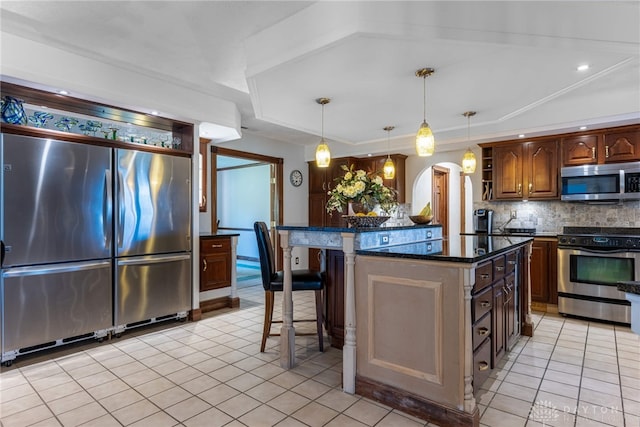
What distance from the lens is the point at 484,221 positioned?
16.7ft

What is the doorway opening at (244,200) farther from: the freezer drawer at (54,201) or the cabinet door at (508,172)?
the cabinet door at (508,172)

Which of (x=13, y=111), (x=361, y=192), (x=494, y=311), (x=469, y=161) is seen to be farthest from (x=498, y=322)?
(x=13, y=111)

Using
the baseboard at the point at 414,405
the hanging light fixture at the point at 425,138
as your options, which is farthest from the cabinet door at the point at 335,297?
the hanging light fixture at the point at 425,138

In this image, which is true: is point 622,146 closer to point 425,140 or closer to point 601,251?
point 601,251

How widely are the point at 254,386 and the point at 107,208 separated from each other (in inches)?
83.2

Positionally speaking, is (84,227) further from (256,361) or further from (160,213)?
(256,361)

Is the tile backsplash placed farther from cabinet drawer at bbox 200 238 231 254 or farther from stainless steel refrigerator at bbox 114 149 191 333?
stainless steel refrigerator at bbox 114 149 191 333

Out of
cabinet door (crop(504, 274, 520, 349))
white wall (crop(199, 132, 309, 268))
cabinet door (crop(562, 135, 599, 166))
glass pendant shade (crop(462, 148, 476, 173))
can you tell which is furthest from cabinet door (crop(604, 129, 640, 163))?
white wall (crop(199, 132, 309, 268))

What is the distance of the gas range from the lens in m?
3.67

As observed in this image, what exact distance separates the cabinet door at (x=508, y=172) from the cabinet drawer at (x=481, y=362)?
3.10 metres

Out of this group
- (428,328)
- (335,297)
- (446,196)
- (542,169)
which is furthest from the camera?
(446,196)

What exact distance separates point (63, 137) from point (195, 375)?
7.47ft

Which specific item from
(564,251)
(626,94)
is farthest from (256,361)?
(626,94)

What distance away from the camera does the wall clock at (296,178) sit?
645cm
